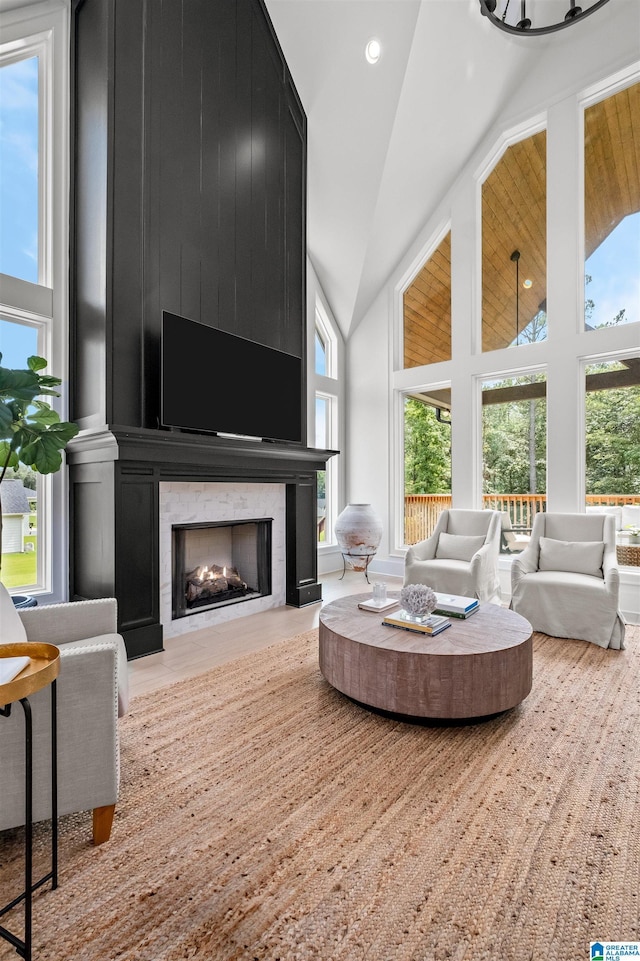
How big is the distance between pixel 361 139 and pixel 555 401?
3.07m

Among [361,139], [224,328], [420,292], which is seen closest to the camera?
[224,328]

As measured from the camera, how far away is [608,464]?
A: 4.31m

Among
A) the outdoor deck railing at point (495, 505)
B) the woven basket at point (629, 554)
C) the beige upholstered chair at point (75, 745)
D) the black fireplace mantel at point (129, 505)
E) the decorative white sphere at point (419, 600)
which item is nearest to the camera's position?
the beige upholstered chair at point (75, 745)

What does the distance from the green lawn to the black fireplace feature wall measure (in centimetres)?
92

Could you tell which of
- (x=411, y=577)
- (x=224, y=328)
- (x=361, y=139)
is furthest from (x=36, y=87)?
(x=411, y=577)

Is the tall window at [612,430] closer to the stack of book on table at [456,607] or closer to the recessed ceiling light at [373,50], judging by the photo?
the stack of book on table at [456,607]

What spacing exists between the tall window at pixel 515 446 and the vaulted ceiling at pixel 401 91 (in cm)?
210

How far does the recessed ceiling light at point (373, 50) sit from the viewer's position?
4.18m

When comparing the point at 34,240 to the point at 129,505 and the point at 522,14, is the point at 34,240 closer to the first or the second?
the point at 129,505

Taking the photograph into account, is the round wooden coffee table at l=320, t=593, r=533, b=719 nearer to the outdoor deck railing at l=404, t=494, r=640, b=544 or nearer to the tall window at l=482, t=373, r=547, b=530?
the outdoor deck railing at l=404, t=494, r=640, b=544

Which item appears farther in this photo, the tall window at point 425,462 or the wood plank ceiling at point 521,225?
the tall window at point 425,462

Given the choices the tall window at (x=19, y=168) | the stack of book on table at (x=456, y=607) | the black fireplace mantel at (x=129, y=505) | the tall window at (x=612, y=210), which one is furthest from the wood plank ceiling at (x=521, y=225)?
the tall window at (x=19, y=168)

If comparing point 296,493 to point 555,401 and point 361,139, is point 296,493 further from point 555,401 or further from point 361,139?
point 361,139

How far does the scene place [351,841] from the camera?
5.02ft
